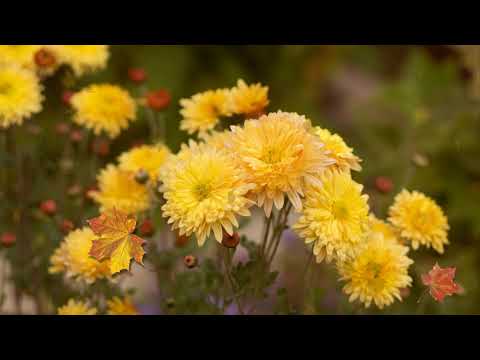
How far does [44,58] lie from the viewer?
907mm

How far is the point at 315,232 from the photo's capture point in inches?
24.4

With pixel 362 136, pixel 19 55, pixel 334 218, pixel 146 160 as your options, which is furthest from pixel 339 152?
pixel 362 136

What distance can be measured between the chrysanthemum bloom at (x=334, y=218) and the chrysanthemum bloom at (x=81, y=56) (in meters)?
0.51

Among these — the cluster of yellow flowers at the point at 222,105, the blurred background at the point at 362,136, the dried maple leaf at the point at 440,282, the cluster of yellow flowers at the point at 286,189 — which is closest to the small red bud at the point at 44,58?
the blurred background at the point at 362,136

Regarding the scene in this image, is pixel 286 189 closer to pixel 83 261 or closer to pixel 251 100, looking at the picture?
pixel 251 100

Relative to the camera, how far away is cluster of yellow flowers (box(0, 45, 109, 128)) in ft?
2.78

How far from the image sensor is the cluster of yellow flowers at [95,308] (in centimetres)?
78

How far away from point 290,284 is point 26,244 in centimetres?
94

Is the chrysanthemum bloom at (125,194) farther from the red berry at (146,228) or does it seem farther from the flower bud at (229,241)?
the flower bud at (229,241)

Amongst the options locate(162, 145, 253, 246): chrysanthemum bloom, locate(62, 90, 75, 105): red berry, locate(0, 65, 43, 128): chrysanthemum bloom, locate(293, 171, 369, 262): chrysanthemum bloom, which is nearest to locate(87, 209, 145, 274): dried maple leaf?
locate(162, 145, 253, 246): chrysanthemum bloom

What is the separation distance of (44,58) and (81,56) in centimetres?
8

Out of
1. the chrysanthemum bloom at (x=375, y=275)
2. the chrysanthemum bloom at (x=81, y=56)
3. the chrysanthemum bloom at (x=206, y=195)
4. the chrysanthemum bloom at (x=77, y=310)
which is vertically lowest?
the chrysanthemum bloom at (x=77, y=310)
